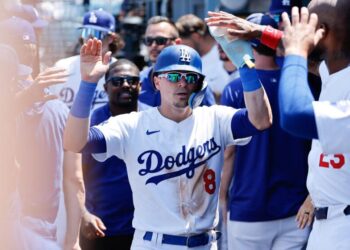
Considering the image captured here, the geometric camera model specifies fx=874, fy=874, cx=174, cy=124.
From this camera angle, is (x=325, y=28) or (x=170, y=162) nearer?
(x=325, y=28)

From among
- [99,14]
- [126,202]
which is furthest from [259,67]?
[99,14]

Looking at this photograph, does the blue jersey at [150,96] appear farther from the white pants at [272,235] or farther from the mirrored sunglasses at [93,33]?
the white pants at [272,235]

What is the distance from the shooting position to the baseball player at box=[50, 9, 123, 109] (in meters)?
6.99

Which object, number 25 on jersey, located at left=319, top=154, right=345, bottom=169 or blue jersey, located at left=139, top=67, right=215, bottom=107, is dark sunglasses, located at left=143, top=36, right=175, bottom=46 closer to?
blue jersey, located at left=139, top=67, right=215, bottom=107

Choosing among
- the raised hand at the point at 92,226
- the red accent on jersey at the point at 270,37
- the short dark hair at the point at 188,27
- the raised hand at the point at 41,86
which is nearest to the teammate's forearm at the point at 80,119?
the raised hand at the point at 41,86

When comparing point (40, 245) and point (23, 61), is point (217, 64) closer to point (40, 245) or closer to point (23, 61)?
point (23, 61)

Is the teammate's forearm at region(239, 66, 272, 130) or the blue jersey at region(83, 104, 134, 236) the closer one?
the teammate's forearm at region(239, 66, 272, 130)

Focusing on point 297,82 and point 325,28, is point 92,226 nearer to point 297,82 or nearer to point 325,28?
point 325,28

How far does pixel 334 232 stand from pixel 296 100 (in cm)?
91

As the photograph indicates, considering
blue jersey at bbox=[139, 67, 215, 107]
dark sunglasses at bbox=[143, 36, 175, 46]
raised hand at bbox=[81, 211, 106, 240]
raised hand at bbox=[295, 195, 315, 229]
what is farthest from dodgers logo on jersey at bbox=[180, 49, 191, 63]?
dark sunglasses at bbox=[143, 36, 175, 46]

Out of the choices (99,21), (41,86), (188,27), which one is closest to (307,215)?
(41,86)

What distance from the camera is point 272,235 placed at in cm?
565

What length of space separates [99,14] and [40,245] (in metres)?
2.92

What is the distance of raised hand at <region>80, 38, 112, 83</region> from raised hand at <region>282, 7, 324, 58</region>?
122 centimetres
